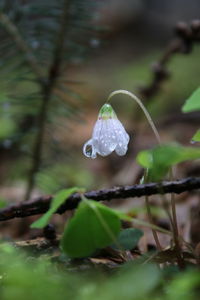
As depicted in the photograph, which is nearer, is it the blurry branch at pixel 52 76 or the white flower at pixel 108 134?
the white flower at pixel 108 134

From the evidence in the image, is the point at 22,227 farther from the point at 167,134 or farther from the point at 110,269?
the point at 167,134

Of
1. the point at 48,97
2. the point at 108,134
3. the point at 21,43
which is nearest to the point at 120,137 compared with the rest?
the point at 108,134

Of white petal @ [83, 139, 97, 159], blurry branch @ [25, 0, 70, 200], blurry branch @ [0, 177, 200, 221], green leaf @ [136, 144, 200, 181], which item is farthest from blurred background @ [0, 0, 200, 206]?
green leaf @ [136, 144, 200, 181]

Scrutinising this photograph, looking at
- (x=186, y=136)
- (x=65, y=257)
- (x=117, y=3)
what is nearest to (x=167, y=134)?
(x=186, y=136)

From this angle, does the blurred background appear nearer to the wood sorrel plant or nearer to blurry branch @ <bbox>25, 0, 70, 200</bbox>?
blurry branch @ <bbox>25, 0, 70, 200</bbox>

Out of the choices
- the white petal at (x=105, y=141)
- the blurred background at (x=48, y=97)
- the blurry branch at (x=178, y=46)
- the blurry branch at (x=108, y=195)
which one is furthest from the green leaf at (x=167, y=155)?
the blurry branch at (x=178, y=46)

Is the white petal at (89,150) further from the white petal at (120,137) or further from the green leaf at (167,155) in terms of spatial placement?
the green leaf at (167,155)
